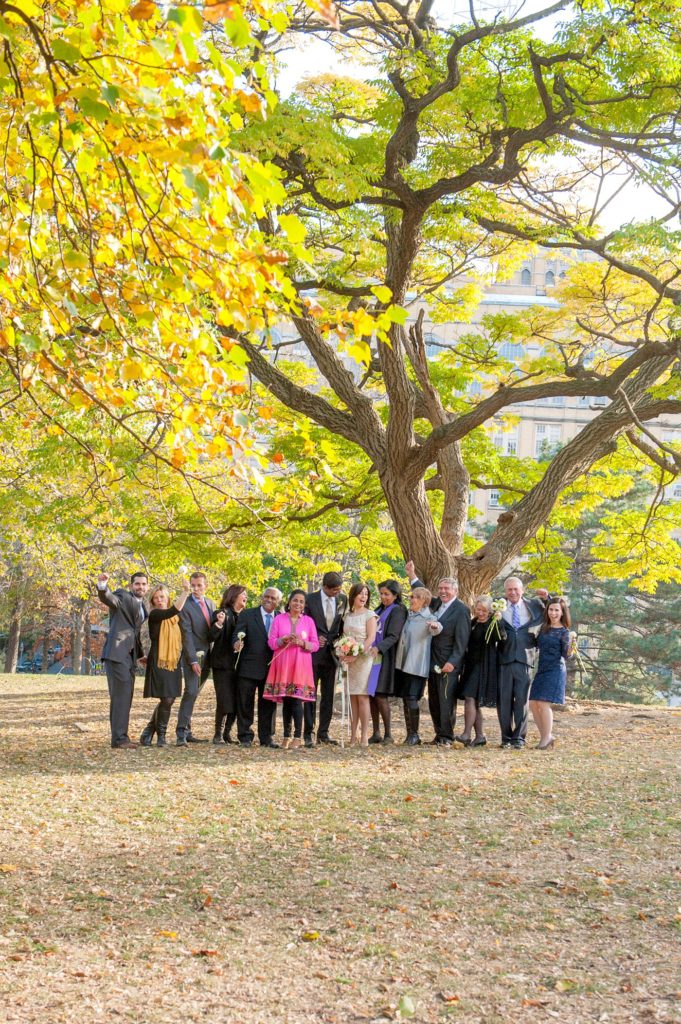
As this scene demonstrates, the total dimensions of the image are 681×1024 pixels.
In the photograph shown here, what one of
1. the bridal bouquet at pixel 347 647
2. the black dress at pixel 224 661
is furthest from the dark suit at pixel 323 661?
the black dress at pixel 224 661

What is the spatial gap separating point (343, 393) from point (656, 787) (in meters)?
9.07

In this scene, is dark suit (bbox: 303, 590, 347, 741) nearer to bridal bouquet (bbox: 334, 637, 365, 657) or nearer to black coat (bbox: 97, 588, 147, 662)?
bridal bouquet (bbox: 334, 637, 365, 657)

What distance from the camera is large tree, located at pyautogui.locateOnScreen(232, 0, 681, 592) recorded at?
40.5 ft

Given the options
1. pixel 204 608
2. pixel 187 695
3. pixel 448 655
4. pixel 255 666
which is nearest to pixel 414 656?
pixel 448 655

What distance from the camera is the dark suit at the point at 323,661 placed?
12.7 metres

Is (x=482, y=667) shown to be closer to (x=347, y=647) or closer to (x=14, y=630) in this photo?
(x=347, y=647)

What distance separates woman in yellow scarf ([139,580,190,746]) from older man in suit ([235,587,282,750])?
2.37ft

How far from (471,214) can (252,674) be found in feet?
24.6

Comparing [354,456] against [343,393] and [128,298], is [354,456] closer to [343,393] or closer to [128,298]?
[343,393]

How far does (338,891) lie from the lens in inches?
245

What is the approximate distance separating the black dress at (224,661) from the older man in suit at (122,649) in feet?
2.97

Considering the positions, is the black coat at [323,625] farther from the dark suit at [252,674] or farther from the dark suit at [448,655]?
the dark suit at [448,655]

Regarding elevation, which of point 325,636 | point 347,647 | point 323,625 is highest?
point 323,625

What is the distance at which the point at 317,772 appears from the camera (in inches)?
409
